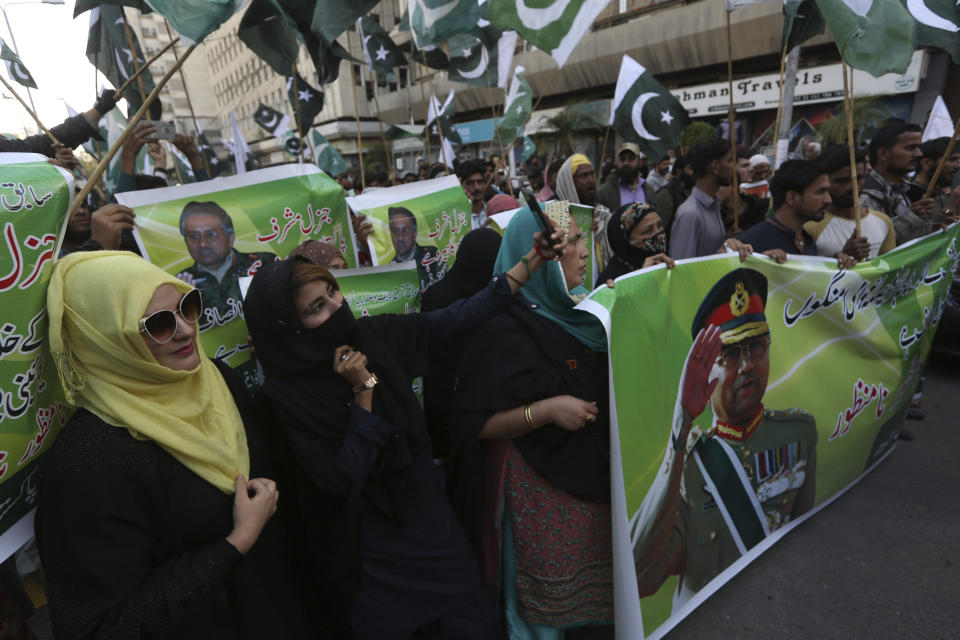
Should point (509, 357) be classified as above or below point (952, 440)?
above

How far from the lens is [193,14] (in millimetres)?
1819

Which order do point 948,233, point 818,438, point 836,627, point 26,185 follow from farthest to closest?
1. point 948,233
2. point 818,438
3. point 836,627
4. point 26,185

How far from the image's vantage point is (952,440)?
3.46 m

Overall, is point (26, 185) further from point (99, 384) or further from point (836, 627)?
point (836, 627)

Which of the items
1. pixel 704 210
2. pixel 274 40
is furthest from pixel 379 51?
pixel 704 210

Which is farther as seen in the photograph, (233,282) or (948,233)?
(948,233)

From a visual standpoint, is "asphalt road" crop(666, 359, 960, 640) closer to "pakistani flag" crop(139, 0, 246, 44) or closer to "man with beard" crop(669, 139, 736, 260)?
"man with beard" crop(669, 139, 736, 260)

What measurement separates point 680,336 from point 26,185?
1.85 meters

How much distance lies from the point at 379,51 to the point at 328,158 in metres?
2.12

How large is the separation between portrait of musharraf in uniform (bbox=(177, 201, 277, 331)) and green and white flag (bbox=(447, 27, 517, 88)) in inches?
139

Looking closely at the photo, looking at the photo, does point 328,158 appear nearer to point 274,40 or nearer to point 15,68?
point 15,68

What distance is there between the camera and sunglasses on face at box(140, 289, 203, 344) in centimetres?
118

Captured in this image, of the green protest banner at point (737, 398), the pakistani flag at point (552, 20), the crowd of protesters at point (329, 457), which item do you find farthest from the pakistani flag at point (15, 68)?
the green protest banner at point (737, 398)

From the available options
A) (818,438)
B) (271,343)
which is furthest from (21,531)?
(818,438)
